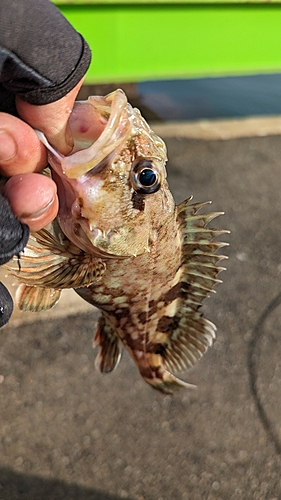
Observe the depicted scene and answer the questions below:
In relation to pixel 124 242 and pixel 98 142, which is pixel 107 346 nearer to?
pixel 124 242

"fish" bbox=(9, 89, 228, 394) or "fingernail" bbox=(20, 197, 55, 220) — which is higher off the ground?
"fingernail" bbox=(20, 197, 55, 220)

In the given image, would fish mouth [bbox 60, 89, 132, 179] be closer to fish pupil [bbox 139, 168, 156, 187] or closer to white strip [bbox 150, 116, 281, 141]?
fish pupil [bbox 139, 168, 156, 187]

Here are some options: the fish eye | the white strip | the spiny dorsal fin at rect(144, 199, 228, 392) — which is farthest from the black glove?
the white strip

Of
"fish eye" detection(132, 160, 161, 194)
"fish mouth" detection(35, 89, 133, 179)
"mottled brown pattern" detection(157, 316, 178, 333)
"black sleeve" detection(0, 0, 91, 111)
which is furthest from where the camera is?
"mottled brown pattern" detection(157, 316, 178, 333)

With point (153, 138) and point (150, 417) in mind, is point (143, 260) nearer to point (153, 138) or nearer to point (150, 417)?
point (153, 138)

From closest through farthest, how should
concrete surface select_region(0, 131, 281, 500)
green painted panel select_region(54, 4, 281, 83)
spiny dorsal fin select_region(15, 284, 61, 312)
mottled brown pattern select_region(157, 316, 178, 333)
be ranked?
Result: spiny dorsal fin select_region(15, 284, 61, 312) → mottled brown pattern select_region(157, 316, 178, 333) → concrete surface select_region(0, 131, 281, 500) → green painted panel select_region(54, 4, 281, 83)

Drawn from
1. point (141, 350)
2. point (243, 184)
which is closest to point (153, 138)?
point (141, 350)

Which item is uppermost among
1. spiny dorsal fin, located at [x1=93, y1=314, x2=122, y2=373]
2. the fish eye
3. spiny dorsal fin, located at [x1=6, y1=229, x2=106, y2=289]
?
the fish eye
